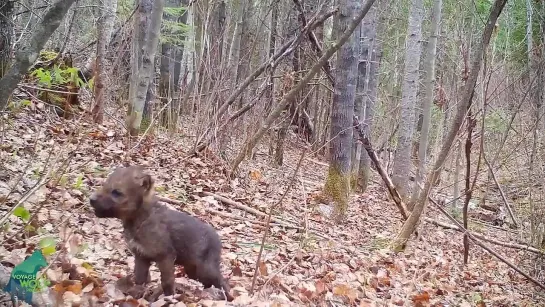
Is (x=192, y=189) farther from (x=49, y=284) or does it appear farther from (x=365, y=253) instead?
(x=49, y=284)

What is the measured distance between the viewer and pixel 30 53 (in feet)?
11.6

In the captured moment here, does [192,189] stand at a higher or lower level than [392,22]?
lower

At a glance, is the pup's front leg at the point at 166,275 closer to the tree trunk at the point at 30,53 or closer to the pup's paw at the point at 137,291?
the pup's paw at the point at 137,291

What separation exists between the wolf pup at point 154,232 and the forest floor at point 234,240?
22cm

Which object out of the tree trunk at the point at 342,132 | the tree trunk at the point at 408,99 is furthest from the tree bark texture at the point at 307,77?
the tree trunk at the point at 408,99

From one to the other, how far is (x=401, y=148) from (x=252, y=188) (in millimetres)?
6477

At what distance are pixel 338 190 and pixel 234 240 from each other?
11.2 ft

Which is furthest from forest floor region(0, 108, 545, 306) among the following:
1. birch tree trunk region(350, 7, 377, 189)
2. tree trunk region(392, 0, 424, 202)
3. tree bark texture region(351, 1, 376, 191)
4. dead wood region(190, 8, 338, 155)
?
tree bark texture region(351, 1, 376, 191)

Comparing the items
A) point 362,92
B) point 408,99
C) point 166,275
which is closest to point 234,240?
point 166,275

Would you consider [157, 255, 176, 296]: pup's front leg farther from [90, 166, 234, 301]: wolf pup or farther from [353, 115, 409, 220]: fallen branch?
[353, 115, 409, 220]: fallen branch

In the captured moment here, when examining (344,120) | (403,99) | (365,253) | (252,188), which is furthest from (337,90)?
(403,99)

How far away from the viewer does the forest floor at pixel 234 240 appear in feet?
15.6

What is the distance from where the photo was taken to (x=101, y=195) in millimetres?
4164
